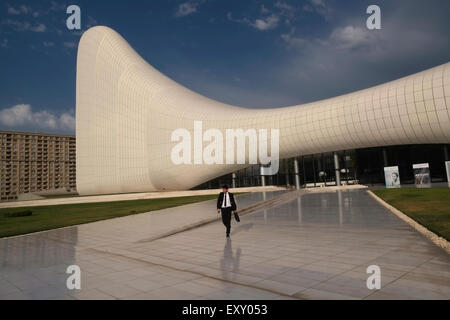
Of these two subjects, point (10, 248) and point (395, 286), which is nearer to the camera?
point (395, 286)

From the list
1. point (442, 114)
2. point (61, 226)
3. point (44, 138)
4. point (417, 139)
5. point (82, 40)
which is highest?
point (82, 40)

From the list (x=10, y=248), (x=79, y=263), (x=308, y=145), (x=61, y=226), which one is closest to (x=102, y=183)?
(x=308, y=145)

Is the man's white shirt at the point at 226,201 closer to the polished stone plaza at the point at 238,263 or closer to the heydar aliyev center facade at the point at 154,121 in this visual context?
the polished stone plaza at the point at 238,263

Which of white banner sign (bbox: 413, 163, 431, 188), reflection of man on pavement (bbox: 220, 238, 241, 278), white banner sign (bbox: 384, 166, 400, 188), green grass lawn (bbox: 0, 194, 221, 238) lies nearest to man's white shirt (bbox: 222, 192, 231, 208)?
reflection of man on pavement (bbox: 220, 238, 241, 278)

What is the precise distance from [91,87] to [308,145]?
31.1 meters

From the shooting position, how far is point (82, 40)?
45000mm

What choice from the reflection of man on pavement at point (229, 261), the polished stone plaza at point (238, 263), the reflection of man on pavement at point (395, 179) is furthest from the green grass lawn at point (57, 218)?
the reflection of man on pavement at point (395, 179)

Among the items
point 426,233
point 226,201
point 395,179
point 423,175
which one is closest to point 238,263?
point 226,201

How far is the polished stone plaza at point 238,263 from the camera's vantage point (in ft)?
13.1

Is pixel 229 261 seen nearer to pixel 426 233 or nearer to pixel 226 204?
pixel 226 204

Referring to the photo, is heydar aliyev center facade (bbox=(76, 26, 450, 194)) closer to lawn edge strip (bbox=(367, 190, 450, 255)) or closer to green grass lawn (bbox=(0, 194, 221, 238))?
green grass lawn (bbox=(0, 194, 221, 238))

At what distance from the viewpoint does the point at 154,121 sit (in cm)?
3941
